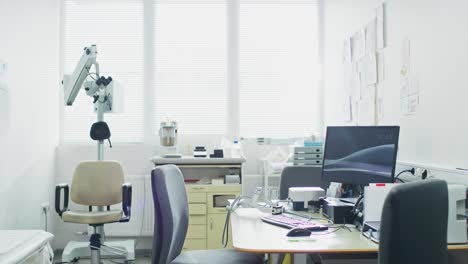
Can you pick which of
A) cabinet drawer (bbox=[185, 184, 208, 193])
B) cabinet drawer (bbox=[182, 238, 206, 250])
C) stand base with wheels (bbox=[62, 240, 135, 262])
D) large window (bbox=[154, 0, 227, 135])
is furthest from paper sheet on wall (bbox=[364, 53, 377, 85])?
stand base with wheels (bbox=[62, 240, 135, 262])

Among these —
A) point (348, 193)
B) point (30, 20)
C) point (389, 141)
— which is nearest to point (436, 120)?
point (389, 141)

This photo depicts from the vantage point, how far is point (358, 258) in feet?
6.02

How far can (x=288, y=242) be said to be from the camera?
1649 mm

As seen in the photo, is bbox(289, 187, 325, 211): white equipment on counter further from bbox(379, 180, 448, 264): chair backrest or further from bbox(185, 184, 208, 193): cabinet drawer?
bbox(185, 184, 208, 193): cabinet drawer

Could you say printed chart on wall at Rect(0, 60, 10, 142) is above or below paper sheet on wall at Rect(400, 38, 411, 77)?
below

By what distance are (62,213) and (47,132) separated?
0.99 m

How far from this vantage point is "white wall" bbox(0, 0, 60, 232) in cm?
331

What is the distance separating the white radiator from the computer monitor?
2.33 meters

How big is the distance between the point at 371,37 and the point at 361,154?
113 cm

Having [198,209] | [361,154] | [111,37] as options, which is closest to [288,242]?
[361,154]

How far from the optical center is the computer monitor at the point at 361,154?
81.8 inches

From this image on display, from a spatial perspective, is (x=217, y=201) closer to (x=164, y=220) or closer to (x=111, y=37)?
(x=164, y=220)

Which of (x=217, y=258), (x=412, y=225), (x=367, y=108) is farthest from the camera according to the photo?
(x=367, y=108)

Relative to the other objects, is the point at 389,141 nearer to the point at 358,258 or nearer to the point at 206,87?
the point at 358,258
